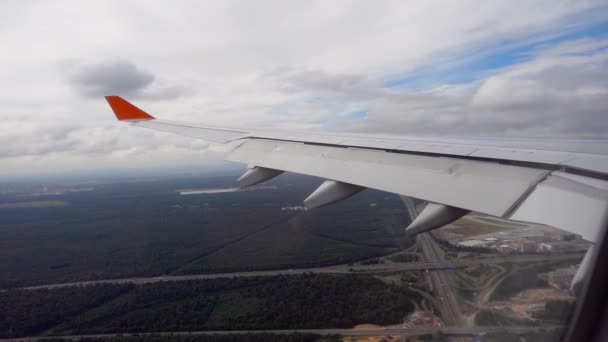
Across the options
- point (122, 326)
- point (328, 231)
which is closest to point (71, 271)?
point (122, 326)

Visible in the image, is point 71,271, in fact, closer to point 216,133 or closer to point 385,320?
point 385,320

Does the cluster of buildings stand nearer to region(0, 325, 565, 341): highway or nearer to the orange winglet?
region(0, 325, 565, 341): highway

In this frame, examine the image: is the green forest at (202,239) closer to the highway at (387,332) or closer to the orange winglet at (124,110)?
the highway at (387,332)

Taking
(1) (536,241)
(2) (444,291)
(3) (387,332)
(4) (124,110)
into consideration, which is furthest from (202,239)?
(1) (536,241)

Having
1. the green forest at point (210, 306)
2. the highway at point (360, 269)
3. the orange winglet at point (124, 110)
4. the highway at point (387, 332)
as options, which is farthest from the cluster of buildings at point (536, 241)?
the green forest at point (210, 306)

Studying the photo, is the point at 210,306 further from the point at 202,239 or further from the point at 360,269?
the point at 202,239
